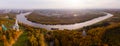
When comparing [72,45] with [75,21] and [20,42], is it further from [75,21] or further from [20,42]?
[75,21]

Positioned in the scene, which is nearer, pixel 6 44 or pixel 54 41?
pixel 6 44

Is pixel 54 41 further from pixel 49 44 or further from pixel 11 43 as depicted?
pixel 11 43

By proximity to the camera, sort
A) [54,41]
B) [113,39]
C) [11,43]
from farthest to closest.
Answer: [54,41] < [113,39] < [11,43]

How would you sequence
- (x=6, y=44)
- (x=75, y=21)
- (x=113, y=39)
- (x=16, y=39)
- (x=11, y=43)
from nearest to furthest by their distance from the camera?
(x=6, y=44), (x=11, y=43), (x=16, y=39), (x=113, y=39), (x=75, y=21)

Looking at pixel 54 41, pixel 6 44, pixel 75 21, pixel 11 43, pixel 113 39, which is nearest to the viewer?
pixel 6 44

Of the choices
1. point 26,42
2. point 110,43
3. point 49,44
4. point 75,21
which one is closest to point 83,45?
point 110,43

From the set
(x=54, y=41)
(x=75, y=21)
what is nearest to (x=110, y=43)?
(x=54, y=41)

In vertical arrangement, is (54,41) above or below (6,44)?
below

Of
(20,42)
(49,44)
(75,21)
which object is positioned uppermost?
(20,42)

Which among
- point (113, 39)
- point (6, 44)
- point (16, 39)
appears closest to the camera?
point (6, 44)
